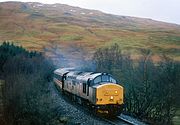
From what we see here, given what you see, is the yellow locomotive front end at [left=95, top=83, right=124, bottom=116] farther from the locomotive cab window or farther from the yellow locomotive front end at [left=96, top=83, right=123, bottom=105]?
the locomotive cab window

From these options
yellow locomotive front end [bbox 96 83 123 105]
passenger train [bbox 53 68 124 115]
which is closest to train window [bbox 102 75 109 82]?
passenger train [bbox 53 68 124 115]

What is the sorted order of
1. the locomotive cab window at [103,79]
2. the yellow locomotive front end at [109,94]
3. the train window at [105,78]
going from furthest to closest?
the train window at [105,78], the locomotive cab window at [103,79], the yellow locomotive front end at [109,94]

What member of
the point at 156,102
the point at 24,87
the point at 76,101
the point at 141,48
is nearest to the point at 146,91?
the point at 156,102

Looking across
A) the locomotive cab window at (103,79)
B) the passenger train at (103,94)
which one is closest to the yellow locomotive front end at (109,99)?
the passenger train at (103,94)

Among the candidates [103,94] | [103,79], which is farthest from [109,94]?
[103,79]

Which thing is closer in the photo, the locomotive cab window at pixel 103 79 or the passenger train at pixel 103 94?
the passenger train at pixel 103 94

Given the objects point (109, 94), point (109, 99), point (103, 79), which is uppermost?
point (103, 79)

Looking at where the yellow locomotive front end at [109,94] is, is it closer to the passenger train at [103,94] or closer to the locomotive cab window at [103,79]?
the passenger train at [103,94]

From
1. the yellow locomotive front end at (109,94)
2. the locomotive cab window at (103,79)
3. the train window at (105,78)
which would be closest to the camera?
the yellow locomotive front end at (109,94)

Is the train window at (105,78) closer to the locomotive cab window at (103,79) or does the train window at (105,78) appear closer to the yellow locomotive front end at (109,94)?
the locomotive cab window at (103,79)

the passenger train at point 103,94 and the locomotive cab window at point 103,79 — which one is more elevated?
the locomotive cab window at point 103,79

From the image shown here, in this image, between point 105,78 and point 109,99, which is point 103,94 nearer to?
point 109,99

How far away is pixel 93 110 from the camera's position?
31.7 meters

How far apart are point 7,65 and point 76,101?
52.3 ft
